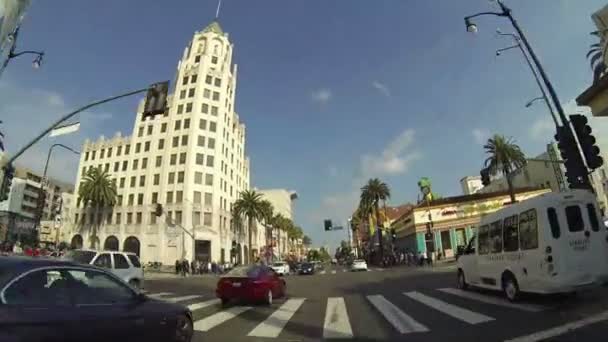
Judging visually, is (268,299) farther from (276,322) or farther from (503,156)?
(503,156)

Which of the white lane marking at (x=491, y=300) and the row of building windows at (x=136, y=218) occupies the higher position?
the row of building windows at (x=136, y=218)

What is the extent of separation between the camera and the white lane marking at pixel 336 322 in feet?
25.8

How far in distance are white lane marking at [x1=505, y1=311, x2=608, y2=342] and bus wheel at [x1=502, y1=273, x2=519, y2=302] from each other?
2.57 meters

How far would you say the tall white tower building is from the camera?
67062 millimetres

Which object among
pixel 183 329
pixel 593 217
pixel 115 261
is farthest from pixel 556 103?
pixel 115 261

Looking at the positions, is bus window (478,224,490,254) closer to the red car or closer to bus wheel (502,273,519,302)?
bus wheel (502,273,519,302)

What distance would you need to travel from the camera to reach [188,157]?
6900 centimetres

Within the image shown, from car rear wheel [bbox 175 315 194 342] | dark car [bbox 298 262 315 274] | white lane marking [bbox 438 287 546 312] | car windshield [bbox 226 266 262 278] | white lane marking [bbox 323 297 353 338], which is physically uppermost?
dark car [bbox 298 262 315 274]

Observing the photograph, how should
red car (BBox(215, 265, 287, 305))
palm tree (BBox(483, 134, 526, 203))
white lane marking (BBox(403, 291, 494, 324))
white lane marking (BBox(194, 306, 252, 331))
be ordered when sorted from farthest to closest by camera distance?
1. palm tree (BBox(483, 134, 526, 203))
2. red car (BBox(215, 265, 287, 305))
3. white lane marking (BBox(194, 306, 252, 331))
4. white lane marking (BBox(403, 291, 494, 324))

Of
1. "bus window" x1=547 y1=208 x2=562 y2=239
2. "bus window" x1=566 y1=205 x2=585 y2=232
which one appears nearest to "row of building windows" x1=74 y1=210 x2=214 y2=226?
"bus window" x1=547 y1=208 x2=562 y2=239

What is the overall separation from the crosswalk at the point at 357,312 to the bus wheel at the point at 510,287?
0.83 ft

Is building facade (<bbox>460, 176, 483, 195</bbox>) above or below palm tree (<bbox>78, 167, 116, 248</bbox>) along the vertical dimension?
above

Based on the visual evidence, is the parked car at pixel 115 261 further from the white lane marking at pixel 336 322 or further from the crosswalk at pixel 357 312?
the white lane marking at pixel 336 322

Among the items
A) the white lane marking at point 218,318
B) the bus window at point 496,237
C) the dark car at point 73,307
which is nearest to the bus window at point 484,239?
the bus window at point 496,237
